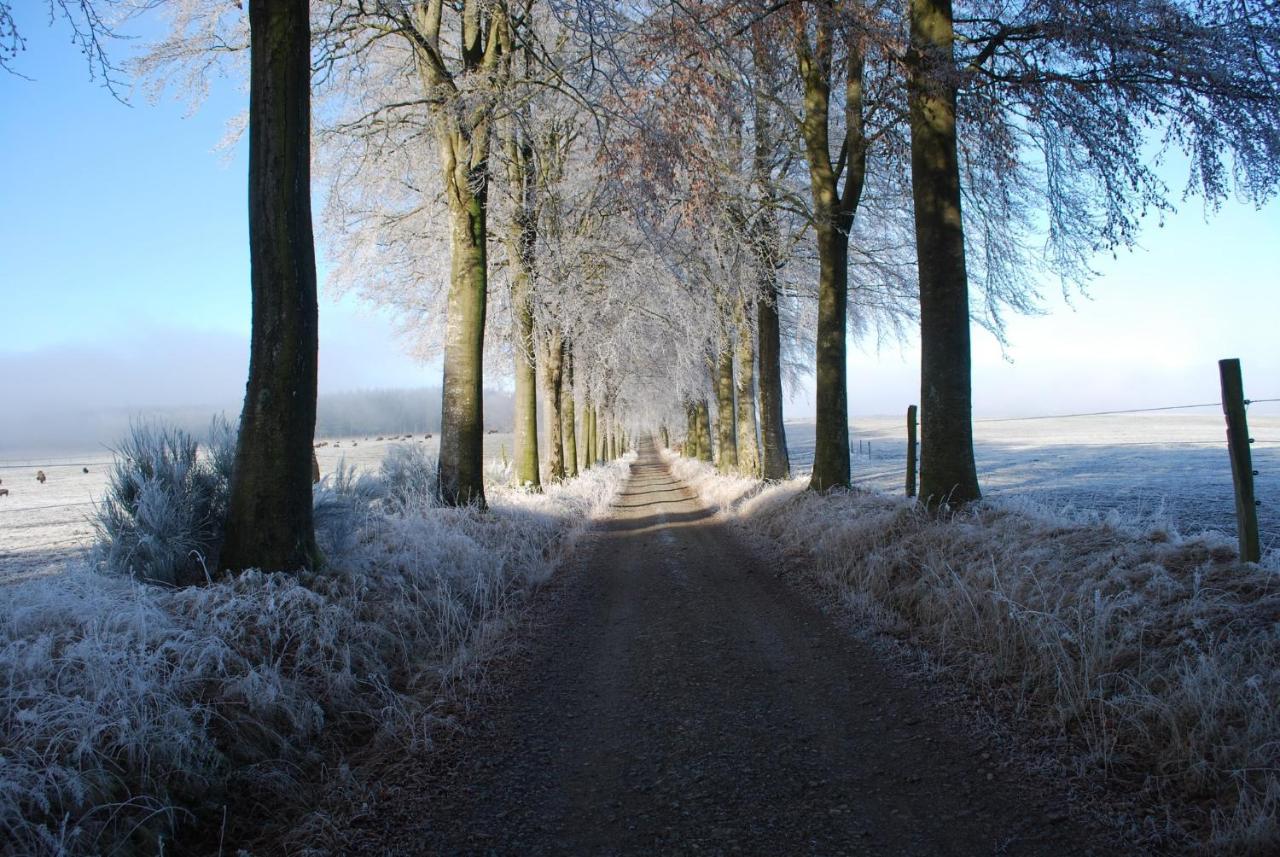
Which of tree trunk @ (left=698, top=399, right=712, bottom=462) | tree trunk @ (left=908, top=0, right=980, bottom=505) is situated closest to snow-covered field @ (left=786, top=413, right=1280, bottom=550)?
tree trunk @ (left=908, top=0, right=980, bottom=505)

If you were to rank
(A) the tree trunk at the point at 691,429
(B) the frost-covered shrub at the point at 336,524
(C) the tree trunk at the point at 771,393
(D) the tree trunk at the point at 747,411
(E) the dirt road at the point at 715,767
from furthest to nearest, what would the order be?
(A) the tree trunk at the point at 691,429 → (D) the tree trunk at the point at 747,411 → (C) the tree trunk at the point at 771,393 → (B) the frost-covered shrub at the point at 336,524 → (E) the dirt road at the point at 715,767

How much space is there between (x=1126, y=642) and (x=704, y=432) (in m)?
28.6

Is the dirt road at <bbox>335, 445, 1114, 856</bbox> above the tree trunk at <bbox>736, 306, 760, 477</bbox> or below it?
below

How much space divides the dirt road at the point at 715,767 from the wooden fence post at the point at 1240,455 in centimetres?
239

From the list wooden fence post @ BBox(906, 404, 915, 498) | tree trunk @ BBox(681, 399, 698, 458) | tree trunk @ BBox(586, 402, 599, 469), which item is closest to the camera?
wooden fence post @ BBox(906, 404, 915, 498)

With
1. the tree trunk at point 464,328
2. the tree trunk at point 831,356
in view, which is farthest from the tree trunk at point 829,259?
the tree trunk at point 464,328

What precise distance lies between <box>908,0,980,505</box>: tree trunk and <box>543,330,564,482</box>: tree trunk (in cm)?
1107

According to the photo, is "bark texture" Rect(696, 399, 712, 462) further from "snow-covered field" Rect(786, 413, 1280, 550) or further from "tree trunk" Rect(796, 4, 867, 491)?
"tree trunk" Rect(796, 4, 867, 491)

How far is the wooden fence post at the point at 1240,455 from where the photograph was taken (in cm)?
432

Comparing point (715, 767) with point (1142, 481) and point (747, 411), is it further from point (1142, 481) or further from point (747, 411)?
point (1142, 481)

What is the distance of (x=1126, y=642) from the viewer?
3.74 meters

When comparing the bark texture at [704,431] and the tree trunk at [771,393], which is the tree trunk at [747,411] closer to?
the tree trunk at [771,393]

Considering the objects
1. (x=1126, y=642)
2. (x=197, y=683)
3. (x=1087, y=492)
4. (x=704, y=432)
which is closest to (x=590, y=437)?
(x=704, y=432)

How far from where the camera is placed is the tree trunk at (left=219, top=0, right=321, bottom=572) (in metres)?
4.91
